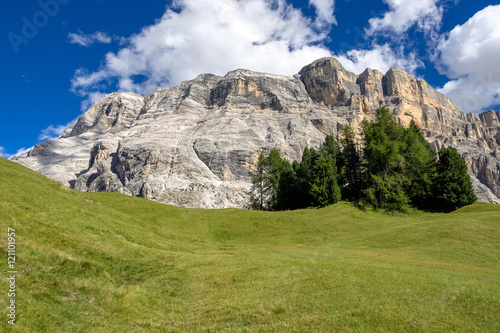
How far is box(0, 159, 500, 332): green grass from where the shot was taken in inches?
457

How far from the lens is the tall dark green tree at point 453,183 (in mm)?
52125

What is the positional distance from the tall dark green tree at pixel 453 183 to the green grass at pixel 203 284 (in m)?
24.1

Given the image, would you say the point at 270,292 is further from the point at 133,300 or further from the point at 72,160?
the point at 72,160

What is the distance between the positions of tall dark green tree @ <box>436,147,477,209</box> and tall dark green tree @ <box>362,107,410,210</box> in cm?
652

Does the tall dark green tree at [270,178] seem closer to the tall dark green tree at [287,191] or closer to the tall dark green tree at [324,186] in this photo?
the tall dark green tree at [287,191]

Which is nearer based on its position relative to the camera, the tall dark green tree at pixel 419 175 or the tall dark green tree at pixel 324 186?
the tall dark green tree at pixel 419 175

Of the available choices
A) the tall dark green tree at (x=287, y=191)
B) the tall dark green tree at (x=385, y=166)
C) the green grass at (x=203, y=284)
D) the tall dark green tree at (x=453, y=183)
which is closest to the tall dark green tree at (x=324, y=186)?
the tall dark green tree at (x=385, y=166)

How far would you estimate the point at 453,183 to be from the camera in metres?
52.8

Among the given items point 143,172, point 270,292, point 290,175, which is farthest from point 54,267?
point 143,172

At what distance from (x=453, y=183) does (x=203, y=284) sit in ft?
180

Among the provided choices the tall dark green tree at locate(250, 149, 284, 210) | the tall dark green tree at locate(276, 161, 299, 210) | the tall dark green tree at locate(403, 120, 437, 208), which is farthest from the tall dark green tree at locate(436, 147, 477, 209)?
the tall dark green tree at locate(250, 149, 284, 210)

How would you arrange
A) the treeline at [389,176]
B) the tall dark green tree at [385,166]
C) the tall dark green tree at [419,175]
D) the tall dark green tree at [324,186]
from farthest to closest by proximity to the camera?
the tall dark green tree at [324,186]
the tall dark green tree at [419,175]
the tall dark green tree at [385,166]
the treeline at [389,176]

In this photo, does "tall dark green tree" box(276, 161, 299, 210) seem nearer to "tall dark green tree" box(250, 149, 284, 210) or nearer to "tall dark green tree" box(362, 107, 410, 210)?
"tall dark green tree" box(250, 149, 284, 210)

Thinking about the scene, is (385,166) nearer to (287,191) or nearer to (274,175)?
(287,191)
